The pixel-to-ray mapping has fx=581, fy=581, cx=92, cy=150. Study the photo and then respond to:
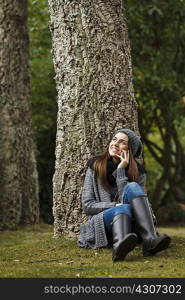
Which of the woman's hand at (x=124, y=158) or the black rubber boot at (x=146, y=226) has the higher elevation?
the woman's hand at (x=124, y=158)

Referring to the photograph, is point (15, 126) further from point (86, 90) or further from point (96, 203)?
point (96, 203)

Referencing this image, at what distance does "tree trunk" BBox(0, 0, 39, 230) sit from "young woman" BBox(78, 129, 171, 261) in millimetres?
3595

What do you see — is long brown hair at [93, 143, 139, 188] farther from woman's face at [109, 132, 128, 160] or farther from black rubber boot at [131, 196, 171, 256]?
black rubber boot at [131, 196, 171, 256]

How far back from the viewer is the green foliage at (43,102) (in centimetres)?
1324

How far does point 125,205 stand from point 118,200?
0.54 metres

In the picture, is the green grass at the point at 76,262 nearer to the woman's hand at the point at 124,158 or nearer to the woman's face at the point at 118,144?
the woman's hand at the point at 124,158

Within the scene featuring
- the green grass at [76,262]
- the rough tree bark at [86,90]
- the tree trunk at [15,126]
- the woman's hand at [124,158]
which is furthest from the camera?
the tree trunk at [15,126]

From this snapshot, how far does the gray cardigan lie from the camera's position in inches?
246

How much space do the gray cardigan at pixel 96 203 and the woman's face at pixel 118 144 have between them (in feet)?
0.72

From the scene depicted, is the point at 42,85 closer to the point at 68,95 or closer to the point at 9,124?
the point at 9,124

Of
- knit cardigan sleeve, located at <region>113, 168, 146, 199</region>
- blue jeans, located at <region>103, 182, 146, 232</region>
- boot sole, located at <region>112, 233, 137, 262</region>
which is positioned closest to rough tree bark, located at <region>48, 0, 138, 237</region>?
knit cardigan sleeve, located at <region>113, 168, 146, 199</region>

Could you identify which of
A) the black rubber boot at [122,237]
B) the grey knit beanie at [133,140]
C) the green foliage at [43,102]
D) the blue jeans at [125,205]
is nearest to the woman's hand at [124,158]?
the grey knit beanie at [133,140]

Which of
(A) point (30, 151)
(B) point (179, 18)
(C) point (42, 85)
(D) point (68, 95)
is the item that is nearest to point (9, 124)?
(A) point (30, 151)

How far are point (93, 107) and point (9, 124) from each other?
134 inches
